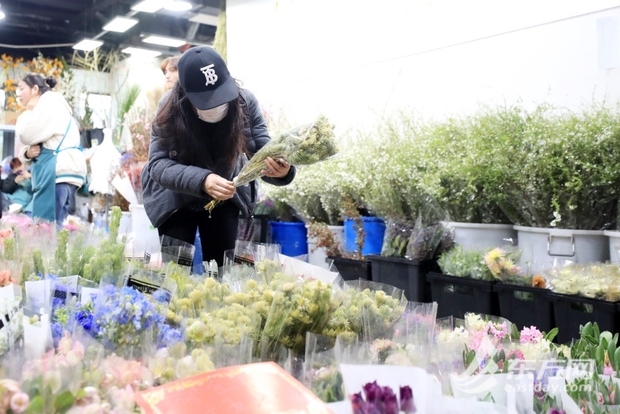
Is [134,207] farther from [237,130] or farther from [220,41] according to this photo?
[220,41]

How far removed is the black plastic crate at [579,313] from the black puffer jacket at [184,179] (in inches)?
49.1

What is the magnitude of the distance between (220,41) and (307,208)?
3.16 meters

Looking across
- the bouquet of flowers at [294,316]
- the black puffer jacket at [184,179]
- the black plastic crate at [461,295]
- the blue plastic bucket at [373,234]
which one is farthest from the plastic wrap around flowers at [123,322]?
the blue plastic bucket at [373,234]

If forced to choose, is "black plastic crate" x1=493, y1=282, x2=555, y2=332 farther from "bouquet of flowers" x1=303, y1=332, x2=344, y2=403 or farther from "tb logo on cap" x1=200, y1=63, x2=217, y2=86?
"bouquet of flowers" x1=303, y1=332, x2=344, y2=403

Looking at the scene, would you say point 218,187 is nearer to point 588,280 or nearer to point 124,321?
point 124,321

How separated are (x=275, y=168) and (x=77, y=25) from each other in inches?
278

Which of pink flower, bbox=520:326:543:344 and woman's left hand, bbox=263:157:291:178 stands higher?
woman's left hand, bbox=263:157:291:178

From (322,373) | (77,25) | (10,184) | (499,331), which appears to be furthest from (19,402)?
(77,25)

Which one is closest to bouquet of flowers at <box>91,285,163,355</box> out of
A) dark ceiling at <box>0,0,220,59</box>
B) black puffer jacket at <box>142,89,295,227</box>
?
black puffer jacket at <box>142,89,295,227</box>

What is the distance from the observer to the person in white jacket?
4.57m

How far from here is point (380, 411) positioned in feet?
2.60

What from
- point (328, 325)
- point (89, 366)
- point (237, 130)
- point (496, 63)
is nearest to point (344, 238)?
point (496, 63)

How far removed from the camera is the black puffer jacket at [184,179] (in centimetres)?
220

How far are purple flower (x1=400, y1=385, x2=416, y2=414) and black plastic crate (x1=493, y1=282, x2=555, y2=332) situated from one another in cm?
196
